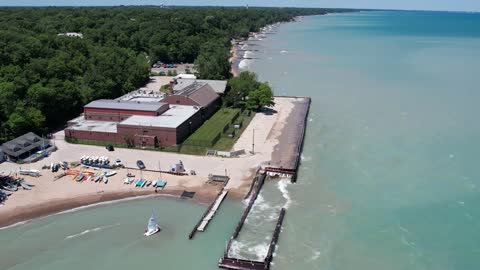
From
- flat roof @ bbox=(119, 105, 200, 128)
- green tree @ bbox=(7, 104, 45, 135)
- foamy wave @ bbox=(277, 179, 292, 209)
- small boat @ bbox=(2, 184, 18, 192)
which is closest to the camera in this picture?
foamy wave @ bbox=(277, 179, 292, 209)

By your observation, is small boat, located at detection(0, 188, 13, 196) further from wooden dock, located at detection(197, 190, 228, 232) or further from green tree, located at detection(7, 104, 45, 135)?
wooden dock, located at detection(197, 190, 228, 232)

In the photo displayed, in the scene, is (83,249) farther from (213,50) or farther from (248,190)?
(213,50)

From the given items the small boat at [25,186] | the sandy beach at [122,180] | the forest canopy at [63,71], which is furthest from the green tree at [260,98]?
the small boat at [25,186]

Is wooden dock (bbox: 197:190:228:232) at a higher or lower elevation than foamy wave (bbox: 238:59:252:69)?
lower

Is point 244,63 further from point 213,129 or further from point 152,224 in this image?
point 152,224

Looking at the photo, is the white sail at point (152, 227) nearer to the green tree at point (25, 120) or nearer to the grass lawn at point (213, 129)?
the grass lawn at point (213, 129)

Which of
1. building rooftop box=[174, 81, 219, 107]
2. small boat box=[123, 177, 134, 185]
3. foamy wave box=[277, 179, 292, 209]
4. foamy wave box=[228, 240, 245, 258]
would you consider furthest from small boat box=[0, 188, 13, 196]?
building rooftop box=[174, 81, 219, 107]
